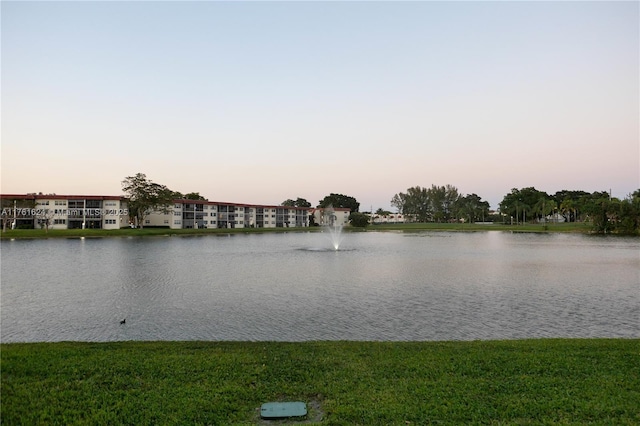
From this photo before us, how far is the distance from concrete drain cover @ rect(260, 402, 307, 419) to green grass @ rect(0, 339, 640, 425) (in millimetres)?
170

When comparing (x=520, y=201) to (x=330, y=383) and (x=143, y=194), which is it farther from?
(x=330, y=383)

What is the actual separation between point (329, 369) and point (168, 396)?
2.93 m

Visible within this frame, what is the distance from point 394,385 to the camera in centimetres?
→ 703

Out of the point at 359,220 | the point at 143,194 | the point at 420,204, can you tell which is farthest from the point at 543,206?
the point at 143,194

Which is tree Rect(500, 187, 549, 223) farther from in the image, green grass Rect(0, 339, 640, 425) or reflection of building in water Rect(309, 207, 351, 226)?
green grass Rect(0, 339, 640, 425)

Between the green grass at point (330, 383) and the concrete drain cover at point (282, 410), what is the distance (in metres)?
0.17

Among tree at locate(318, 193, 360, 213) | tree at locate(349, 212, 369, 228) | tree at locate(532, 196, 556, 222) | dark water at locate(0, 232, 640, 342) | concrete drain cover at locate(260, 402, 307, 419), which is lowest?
dark water at locate(0, 232, 640, 342)

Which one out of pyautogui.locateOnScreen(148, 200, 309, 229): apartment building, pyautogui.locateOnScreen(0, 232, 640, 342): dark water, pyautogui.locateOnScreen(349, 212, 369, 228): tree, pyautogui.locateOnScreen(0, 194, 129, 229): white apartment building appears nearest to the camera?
pyautogui.locateOnScreen(0, 232, 640, 342): dark water

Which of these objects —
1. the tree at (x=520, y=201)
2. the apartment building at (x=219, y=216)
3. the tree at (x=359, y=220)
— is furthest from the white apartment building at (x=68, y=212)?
the tree at (x=520, y=201)

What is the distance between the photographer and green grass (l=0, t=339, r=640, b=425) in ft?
19.5

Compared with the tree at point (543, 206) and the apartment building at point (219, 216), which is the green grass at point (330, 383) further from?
the tree at point (543, 206)

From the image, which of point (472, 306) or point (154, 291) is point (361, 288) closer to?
point (472, 306)

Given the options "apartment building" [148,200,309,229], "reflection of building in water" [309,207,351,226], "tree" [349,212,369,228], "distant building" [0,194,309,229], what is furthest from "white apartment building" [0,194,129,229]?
"reflection of building in water" [309,207,351,226]

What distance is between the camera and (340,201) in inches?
7387
